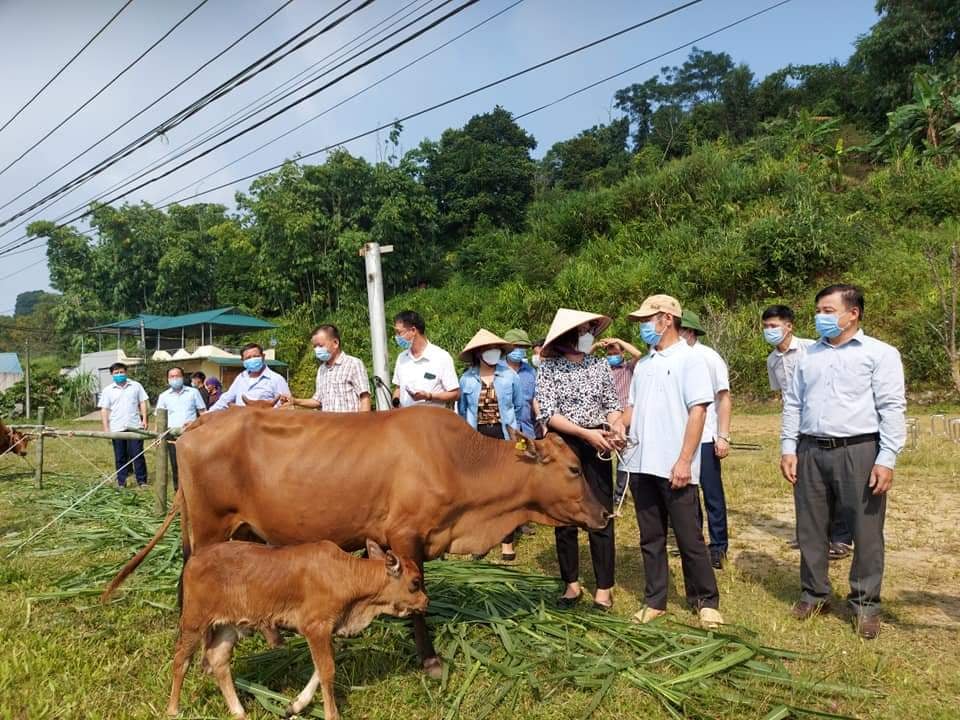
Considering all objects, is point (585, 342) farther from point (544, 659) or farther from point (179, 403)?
point (179, 403)

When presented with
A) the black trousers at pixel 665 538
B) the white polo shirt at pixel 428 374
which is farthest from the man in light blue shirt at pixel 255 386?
the black trousers at pixel 665 538

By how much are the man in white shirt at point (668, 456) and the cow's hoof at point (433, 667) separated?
1.33m

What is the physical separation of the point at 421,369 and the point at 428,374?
82 millimetres

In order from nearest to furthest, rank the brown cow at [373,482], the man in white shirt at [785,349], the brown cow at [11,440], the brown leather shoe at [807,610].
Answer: the brown cow at [373,482]
the brown leather shoe at [807,610]
the man in white shirt at [785,349]
the brown cow at [11,440]

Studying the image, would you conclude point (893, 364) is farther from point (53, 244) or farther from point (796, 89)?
point (53, 244)

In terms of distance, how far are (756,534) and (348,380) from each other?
4.15 metres

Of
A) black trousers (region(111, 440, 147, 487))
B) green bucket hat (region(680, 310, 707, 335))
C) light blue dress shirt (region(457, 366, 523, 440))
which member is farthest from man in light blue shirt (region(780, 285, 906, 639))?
black trousers (region(111, 440, 147, 487))

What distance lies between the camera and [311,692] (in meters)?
3.58

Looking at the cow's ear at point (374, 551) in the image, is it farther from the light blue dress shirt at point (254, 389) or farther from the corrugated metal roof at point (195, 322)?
the corrugated metal roof at point (195, 322)

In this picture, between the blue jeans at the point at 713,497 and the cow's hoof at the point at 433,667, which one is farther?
the blue jeans at the point at 713,497

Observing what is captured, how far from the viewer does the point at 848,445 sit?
181 inches

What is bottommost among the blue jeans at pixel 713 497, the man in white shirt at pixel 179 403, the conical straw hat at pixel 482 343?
the blue jeans at pixel 713 497

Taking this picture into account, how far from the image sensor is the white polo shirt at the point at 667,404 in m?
4.59

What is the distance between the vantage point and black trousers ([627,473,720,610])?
4598mm
